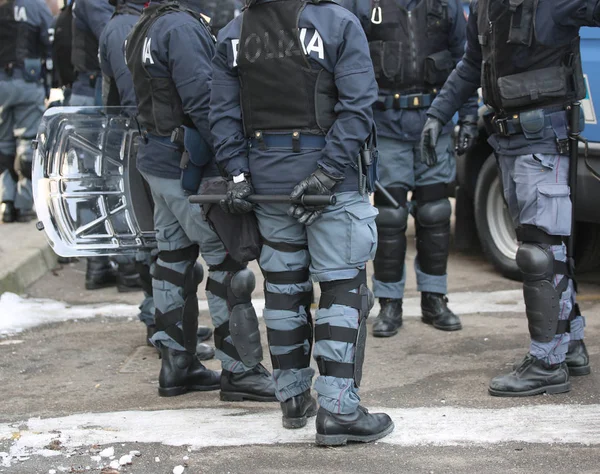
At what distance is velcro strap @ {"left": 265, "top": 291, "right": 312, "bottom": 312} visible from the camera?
4316 millimetres

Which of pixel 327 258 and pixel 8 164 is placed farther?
pixel 8 164

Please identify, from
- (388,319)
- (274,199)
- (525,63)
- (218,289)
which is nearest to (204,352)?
(218,289)

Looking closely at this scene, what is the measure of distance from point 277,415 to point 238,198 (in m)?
1.10

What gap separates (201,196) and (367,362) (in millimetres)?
1649

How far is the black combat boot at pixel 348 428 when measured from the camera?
13.8 feet

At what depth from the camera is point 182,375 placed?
5145mm

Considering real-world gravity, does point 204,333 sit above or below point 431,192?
below

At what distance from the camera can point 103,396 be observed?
5.18m

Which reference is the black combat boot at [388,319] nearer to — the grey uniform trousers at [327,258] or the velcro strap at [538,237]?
the velcro strap at [538,237]

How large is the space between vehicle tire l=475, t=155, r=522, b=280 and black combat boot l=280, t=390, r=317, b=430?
3.11 m

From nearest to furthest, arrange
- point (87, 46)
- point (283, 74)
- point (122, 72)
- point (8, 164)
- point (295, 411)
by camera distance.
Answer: point (283, 74), point (295, 411), point (122, 72), point (87, 46), point (8, 164)

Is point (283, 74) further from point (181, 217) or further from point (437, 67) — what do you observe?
point (437, 67)

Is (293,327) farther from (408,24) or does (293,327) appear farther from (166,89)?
(408,24)

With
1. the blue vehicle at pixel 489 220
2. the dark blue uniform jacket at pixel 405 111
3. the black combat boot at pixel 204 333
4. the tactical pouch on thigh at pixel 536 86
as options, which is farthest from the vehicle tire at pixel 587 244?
the black combat boot at pixel 204 333
